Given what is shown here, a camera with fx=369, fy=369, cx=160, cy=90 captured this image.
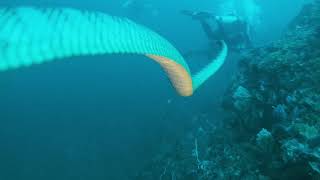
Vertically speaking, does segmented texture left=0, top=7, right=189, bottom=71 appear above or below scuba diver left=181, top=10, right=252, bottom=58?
above

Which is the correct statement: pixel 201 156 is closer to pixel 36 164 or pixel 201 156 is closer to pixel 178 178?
pixel 178 178

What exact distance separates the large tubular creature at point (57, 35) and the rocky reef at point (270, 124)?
2.53 meters

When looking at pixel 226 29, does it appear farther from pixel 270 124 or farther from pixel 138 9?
pixel 138 9

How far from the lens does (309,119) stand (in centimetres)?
390

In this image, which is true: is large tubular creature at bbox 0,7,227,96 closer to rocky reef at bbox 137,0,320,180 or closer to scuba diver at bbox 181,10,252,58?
rocky reef at bbox 137,0,320,180

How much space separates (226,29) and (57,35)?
37.1 ft

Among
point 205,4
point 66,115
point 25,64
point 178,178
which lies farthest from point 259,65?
point 205,4

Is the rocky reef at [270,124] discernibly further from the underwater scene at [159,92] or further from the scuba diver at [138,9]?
the scuba diver at [138,9]

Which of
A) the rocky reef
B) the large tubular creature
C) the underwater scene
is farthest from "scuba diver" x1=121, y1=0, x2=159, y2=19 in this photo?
the large tubular creature

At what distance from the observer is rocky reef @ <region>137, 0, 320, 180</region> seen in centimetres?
368

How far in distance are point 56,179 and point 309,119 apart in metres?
10.2

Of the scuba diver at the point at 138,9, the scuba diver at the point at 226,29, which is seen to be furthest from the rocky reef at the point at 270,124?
the scuba diver at the point at 138,9

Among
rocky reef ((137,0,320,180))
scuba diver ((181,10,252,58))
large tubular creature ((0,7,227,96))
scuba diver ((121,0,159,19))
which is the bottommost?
scuba diver ((121,0,159,19))

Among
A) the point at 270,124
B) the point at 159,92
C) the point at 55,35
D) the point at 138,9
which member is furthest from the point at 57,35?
the point at 138,9
